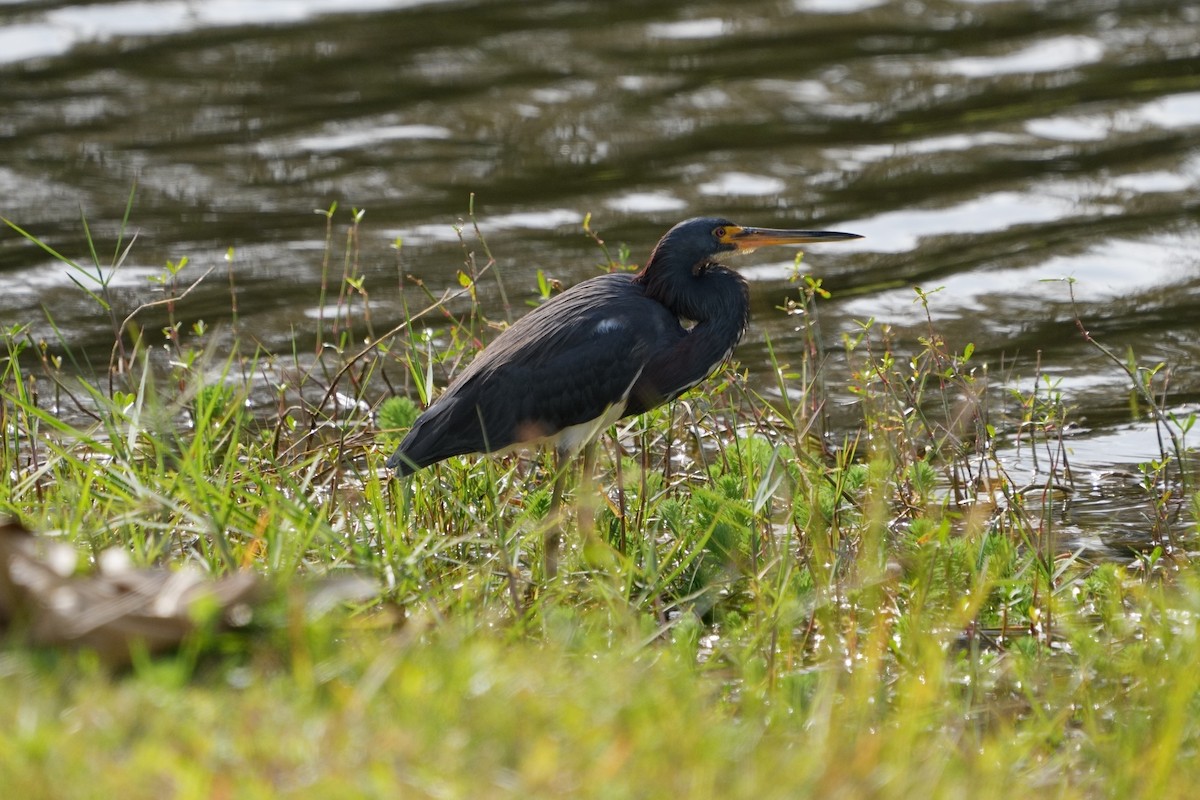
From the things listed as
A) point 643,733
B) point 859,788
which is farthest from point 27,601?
point 859,788

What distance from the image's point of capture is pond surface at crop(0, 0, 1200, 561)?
8.98m

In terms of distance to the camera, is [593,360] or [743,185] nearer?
[593,360]

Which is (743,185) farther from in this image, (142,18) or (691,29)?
(142,18)

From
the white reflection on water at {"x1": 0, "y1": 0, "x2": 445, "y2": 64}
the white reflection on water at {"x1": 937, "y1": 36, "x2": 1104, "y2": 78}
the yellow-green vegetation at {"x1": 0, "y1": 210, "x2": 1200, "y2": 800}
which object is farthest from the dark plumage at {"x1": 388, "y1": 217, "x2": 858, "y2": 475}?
the white reflection on water at {"x1": 0, "y1": 0, "x2": 445, "y2": 64}

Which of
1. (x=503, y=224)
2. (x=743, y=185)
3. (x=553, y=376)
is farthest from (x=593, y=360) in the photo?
(x=743, y=185)

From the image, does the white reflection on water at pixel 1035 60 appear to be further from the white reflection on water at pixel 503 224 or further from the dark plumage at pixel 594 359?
the dark plumage at pixel 594 359

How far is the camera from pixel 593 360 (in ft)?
19.2

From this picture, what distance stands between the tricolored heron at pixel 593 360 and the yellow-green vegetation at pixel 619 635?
17 cm

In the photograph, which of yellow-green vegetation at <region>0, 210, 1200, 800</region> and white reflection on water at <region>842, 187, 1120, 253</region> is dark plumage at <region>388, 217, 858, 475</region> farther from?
white reflection on water at <region>842, 187, 1120, 253</region>

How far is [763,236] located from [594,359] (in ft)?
3.18

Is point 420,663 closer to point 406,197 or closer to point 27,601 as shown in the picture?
point 27,601

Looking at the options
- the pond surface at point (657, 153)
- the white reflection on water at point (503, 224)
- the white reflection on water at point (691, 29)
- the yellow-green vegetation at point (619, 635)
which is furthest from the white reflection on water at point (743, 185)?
the yellow-green vegetation at point (619, 635)

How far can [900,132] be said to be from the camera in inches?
454

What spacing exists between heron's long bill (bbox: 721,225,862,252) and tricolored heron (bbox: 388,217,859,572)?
0.06m
